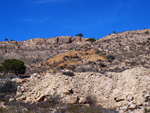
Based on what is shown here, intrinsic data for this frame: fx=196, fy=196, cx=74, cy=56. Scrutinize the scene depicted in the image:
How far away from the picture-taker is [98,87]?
15.1 metres

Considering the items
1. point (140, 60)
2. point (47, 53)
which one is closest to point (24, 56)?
point (47, 53)

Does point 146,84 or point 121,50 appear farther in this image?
point 121,50

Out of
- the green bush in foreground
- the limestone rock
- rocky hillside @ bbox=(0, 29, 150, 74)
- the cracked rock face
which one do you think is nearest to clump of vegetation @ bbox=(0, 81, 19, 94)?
the green bush in foreground

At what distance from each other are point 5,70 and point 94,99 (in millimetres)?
19846

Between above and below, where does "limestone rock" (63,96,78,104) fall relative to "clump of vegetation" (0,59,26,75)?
below

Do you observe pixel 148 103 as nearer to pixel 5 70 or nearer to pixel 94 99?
pixel 94 99

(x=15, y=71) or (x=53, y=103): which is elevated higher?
(x=15, y=71)

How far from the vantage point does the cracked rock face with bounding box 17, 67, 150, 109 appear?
13297 millimetres

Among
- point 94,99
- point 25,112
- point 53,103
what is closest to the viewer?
point 25,112

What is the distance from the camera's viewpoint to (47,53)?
184 feet

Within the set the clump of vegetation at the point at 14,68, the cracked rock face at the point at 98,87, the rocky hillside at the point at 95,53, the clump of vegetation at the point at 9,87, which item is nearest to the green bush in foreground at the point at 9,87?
the clump of vegetation at the point at 9,87

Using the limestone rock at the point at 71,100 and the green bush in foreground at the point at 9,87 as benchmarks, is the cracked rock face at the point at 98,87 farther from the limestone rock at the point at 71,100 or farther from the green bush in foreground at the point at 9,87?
the green bush in foreground at the point at 9,87

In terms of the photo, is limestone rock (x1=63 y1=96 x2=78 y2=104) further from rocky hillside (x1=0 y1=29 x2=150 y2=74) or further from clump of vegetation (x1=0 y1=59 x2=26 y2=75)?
clump of vegetation (x1=0 y1=59 x2=26 y2=75)

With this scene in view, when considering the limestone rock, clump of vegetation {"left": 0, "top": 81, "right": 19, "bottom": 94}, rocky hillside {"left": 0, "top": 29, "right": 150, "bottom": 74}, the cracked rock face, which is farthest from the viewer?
rocky hillside {"left": 0, "top": 29, "right": 150, "bottom": 74}
